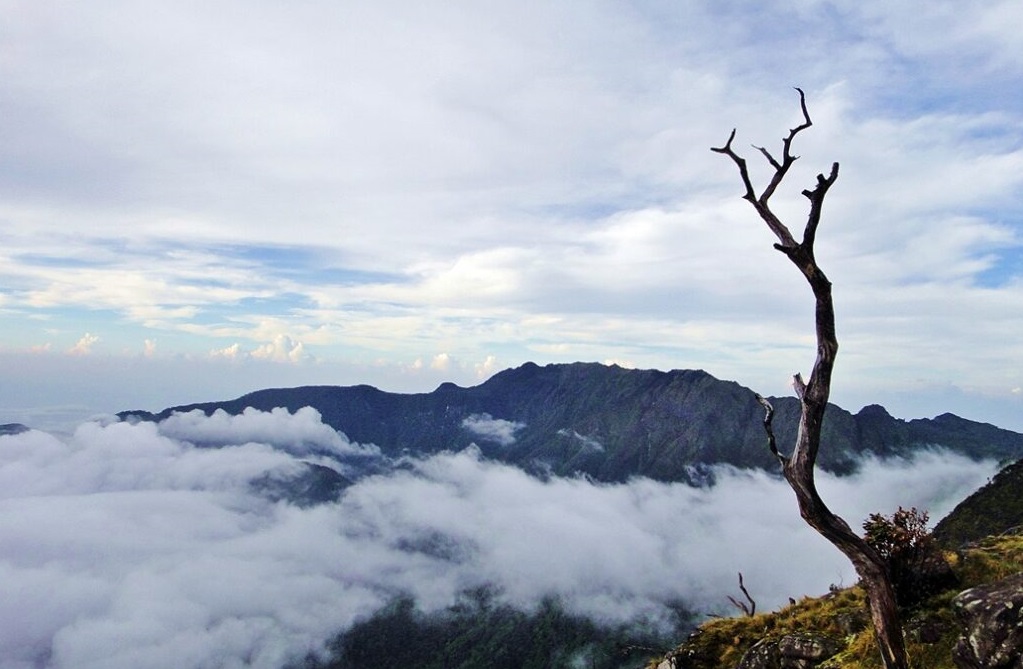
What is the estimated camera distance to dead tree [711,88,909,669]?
40.0 feet

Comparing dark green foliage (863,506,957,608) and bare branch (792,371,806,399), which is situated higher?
bare branch (792,371,806,399)

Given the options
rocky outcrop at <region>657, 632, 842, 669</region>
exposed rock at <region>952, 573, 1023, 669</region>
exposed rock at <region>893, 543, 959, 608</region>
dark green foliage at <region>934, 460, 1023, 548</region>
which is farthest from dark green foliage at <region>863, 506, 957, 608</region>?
dark green foliage at <region>934, 460, 1023, 548</region>

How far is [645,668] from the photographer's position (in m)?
24.0

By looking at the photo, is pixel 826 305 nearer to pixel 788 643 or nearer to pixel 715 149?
pixel 715 149

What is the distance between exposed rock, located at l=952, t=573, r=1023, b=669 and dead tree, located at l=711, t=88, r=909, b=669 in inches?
51.5

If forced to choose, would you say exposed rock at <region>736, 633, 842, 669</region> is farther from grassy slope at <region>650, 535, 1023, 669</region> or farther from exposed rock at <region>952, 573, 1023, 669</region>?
exposed rock at <region>952, 573, 1023, 669</region>

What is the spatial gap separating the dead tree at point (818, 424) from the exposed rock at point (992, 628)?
131cm

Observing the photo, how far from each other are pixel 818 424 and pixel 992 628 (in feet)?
Result: 17.8

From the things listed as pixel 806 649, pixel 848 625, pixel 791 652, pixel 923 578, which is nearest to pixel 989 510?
pixel 923 578

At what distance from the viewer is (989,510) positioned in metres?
157

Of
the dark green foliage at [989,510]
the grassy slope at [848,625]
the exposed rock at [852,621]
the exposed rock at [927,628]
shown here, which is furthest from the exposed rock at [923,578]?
the dark green foliage at [989,510]

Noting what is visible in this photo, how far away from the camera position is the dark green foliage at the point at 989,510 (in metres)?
146

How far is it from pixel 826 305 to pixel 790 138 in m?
3.62

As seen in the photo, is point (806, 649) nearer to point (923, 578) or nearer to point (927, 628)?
point (927, 628)
